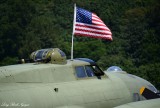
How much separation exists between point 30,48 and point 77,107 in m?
119

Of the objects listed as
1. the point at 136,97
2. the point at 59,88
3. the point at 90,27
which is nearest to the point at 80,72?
the point at 59,88

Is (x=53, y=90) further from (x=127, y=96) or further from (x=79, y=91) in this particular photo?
(x=127, y=96)

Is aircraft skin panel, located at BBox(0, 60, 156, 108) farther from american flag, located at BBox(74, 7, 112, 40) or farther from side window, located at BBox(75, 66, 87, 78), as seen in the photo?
american flag, located at BBox(74, 7, 112, 40)

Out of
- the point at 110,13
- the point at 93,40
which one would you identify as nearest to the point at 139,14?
the point at 110,13

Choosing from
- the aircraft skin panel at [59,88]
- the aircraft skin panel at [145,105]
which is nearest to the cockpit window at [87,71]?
the aircraft skin panel at [59,88]

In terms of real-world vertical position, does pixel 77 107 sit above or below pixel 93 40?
above

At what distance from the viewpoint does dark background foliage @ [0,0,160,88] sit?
125 meters

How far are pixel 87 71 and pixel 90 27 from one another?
895 centimetres

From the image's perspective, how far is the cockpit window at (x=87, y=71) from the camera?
61.1ft

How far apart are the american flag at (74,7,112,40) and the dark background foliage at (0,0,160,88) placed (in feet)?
255

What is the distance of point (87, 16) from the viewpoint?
28.2 metres

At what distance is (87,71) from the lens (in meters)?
19.0

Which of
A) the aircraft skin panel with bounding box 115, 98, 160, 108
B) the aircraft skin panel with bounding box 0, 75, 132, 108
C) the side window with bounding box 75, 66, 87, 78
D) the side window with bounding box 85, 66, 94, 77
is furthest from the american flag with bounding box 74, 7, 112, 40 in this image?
the aircraft skin panel with bounding box 115, 98, 160, 108

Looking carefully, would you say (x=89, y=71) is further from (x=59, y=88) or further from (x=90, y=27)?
(x=90, y=27)
